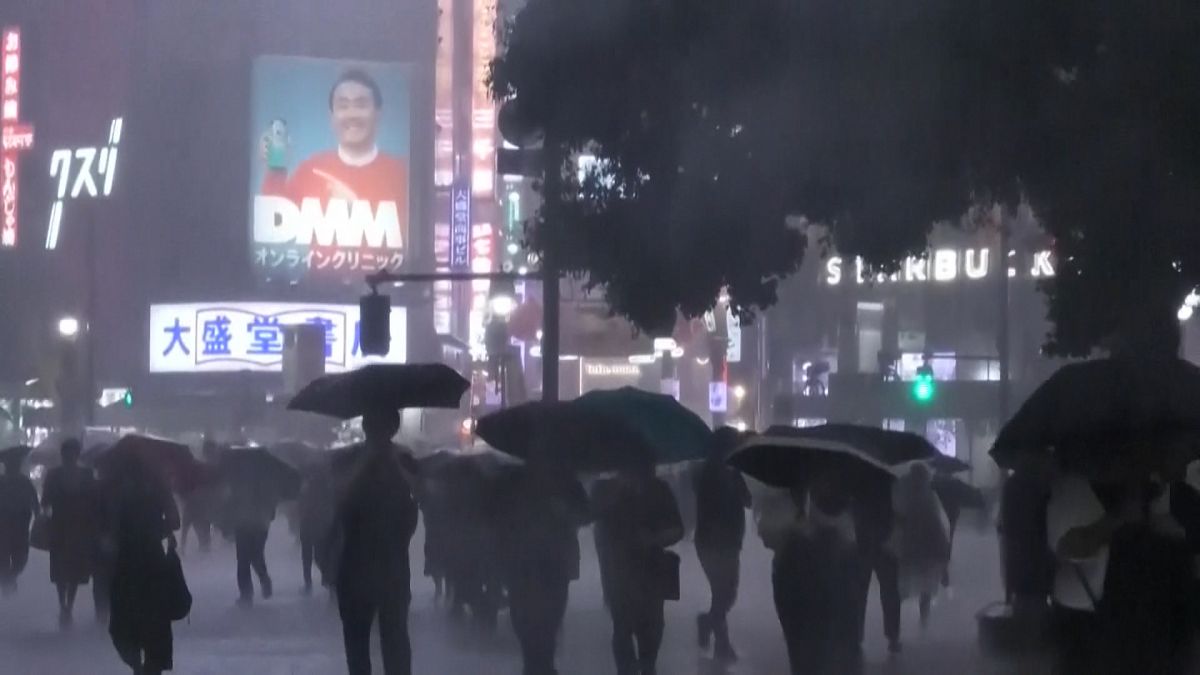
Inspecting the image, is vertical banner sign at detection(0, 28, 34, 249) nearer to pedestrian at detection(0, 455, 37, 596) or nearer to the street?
the street

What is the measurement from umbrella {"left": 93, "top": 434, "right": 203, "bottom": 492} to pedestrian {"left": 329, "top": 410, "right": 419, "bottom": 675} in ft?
6.34

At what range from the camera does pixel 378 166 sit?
63.2 metres

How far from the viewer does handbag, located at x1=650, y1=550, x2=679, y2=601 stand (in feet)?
39.3

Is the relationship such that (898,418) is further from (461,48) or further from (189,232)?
(461,48)

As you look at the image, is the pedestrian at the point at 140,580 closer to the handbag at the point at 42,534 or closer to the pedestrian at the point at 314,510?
the handbag at the point at 42,534

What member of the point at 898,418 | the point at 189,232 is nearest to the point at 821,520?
the point at 898,418

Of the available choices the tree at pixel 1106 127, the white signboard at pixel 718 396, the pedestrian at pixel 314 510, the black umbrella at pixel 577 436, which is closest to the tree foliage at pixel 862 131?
the tree at pixel 1106 127

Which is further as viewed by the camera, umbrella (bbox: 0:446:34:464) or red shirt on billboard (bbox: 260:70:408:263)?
red shirt on billboard (bbox: 260:70:408:263)

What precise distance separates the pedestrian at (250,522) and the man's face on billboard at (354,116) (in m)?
43.3

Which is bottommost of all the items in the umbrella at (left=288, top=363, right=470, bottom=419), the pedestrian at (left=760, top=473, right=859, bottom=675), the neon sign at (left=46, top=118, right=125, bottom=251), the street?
the street

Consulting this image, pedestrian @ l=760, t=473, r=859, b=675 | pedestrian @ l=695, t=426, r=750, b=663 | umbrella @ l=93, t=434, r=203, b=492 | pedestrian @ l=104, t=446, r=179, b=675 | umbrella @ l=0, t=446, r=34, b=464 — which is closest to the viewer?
pedestrian @ l=760, t=473, r=859, b=675

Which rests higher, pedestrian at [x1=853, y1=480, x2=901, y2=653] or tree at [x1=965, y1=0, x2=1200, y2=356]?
tree at [x1=965, y1=0, x2=1200, y2=356]

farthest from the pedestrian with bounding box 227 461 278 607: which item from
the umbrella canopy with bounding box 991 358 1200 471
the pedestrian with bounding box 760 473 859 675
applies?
the pedestrian with bounding box 760 473 859 675

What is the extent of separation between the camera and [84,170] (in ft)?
189
